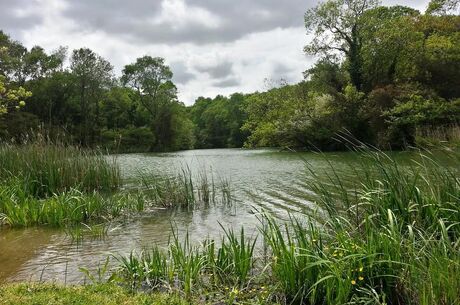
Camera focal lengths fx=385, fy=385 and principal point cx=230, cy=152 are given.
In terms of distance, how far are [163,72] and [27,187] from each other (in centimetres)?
6242

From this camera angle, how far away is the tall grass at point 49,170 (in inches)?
408

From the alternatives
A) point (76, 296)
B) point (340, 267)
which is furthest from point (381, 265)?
point (76, 296)

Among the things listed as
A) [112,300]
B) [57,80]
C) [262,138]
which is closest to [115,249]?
[112,300]

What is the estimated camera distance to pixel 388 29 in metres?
36.0

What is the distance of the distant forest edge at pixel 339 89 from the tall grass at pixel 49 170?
5.06 feet

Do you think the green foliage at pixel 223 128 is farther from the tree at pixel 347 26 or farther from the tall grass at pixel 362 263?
the tall grass at pixel 362 263

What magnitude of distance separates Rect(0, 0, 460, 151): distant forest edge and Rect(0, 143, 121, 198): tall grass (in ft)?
5.06

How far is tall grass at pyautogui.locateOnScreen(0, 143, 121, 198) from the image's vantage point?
1035cm

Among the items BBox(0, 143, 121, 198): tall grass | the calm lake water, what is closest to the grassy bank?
the calm lake water

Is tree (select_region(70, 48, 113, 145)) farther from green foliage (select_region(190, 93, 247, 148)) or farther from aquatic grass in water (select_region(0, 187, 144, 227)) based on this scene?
aquatic grass in water (select_region(0, 187, 144, 227))

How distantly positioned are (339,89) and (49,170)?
34849 mm

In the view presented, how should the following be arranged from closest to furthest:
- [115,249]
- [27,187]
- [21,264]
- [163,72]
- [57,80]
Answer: [21,264]
[115,249]
[27,187]
[57,80]
[163,72]

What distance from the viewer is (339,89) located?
40.4 metres

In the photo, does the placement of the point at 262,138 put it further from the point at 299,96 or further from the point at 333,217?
the point at 333,217
